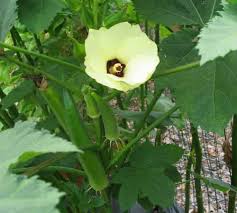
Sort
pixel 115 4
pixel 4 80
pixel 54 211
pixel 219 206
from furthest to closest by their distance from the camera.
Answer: pixel 219 206
pixel 4 80
pixel 115 4
pixel 54 211

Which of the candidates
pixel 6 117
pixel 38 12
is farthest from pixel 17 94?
pixel 38 12

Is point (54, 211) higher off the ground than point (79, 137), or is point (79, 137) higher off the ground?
point (54, 211)

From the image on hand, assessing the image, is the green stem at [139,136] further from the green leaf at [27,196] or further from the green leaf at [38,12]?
the green leaf at [27,196]

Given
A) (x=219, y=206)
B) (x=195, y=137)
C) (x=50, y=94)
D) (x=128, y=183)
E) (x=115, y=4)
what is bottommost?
(x=219, y=206)

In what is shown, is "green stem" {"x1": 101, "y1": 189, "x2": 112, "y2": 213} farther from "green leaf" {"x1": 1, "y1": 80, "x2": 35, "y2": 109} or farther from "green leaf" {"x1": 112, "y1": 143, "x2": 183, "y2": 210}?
"green leaf" {"x1": 1, "y1": 80, "x2": 35, "y2": 109}

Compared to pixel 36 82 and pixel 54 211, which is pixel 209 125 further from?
pixel 54 211

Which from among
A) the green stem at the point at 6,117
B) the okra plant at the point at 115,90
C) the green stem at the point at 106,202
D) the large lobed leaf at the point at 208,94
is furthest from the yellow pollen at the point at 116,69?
the green stem at the point at 6,117

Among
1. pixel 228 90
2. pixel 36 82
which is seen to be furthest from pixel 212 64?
pixel 36 82

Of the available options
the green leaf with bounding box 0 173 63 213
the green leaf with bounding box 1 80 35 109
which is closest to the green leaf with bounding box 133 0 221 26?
the green leaf with bounding box 1 80 35 109
